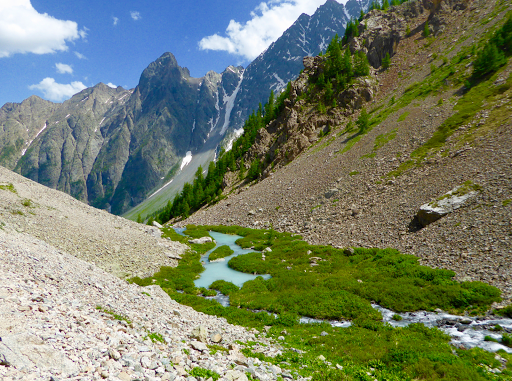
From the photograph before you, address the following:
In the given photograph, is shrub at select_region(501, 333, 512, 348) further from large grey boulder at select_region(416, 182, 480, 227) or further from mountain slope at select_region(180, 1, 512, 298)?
large grey boulder at select_region(416, 182, 480, 227)

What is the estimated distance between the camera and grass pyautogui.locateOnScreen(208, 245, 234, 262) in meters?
39.6

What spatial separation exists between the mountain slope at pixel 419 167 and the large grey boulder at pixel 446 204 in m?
0.58

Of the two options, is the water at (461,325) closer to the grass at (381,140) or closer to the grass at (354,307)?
the grass at (354,307)

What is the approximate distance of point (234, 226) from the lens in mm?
59125

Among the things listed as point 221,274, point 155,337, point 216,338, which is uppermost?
point 155,337

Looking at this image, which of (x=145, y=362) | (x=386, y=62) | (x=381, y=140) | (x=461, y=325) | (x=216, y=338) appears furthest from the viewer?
(x=386, y=62)

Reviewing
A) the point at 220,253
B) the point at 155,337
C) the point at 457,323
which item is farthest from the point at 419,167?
the point at 155,337

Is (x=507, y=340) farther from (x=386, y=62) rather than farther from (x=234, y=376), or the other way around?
(x=386, y=62)

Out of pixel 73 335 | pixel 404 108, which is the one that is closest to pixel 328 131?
pixel 404 108

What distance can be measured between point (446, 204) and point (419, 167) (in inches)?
580

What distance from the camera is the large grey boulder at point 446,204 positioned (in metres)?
29.7

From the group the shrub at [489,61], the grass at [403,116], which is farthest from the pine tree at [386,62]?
the grass at [403,116]

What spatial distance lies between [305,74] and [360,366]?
13160 centimetres

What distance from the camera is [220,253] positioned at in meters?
41.2
